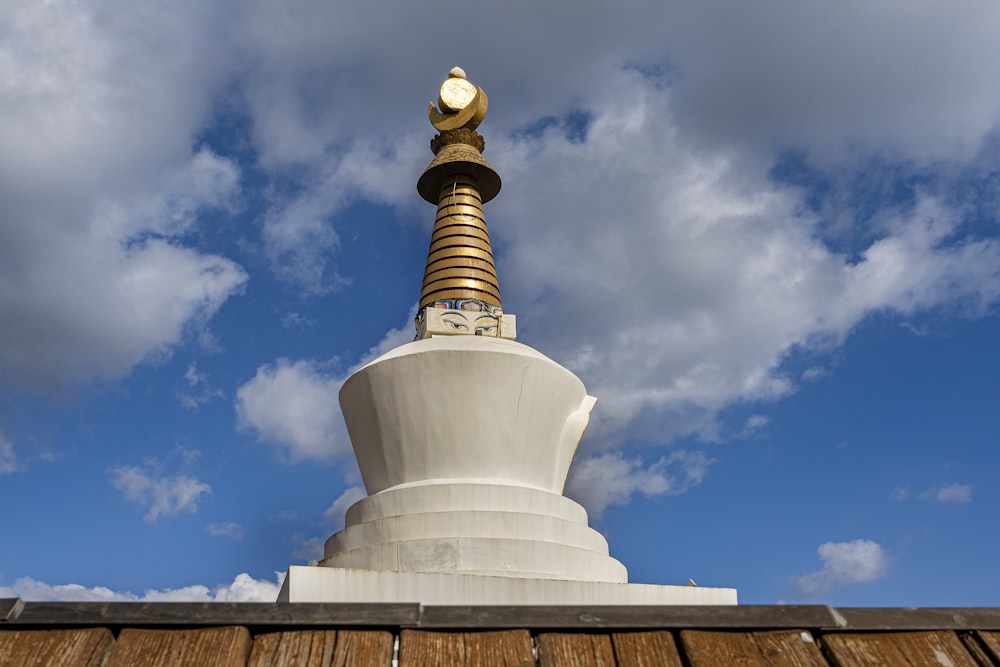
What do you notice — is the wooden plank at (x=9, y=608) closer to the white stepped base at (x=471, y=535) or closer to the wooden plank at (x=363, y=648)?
the wooden plank at (x=363, y=648)

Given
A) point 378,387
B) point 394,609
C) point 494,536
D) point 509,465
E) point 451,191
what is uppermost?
point 451,191

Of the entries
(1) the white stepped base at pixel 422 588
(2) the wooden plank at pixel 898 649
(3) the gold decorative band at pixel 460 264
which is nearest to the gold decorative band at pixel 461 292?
(3) the gold decorative band at pixel 460 264

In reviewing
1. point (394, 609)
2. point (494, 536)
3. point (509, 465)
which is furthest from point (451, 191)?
point (394, 609)

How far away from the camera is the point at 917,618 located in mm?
2473

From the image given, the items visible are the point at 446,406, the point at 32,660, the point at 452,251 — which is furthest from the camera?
the point at 452,251

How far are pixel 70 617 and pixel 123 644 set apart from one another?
0.59ft

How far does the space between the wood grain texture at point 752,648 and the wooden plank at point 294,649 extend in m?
0.97

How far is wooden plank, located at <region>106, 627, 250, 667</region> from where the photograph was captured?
2.25 m

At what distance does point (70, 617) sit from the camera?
7.71 ft

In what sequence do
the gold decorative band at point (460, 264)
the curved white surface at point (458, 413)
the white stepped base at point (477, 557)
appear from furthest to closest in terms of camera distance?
the gold decorative band at point (460, 264) → the curved white surface at point (458, 413) → the white stepped base at point (477, 557)

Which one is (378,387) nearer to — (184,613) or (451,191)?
(451,191)

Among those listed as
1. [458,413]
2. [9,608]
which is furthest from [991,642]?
[458,413]

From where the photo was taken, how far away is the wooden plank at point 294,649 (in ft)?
7.43

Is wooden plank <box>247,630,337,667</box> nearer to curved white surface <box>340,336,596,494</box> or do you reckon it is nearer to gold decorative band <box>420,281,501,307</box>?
curved white surface <box>340,336,596,494</box>
